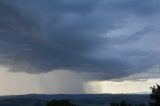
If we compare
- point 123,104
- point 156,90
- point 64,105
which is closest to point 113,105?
point 123,104

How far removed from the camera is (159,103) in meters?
81.8

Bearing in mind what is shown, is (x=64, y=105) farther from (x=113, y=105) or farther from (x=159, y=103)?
(x=159, y=103)

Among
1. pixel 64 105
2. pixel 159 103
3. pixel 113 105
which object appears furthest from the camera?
pixel 113 105

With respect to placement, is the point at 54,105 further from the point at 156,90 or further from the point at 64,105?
the point at 156,90

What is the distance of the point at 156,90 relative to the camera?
82.7 meters

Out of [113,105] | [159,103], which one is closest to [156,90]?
[159,103]

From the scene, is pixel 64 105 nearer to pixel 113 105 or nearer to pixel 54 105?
pixel 54 105

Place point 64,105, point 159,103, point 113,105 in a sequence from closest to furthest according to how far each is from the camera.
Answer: point 159,103 < point 64,105 < point 113,105

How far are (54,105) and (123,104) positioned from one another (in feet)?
78.6

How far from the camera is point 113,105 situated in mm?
131750

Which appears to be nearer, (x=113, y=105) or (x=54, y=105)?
(x=54, y=105)

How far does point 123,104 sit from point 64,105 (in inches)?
816

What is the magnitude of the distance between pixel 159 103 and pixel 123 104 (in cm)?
4209

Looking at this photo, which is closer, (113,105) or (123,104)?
(123,104)
